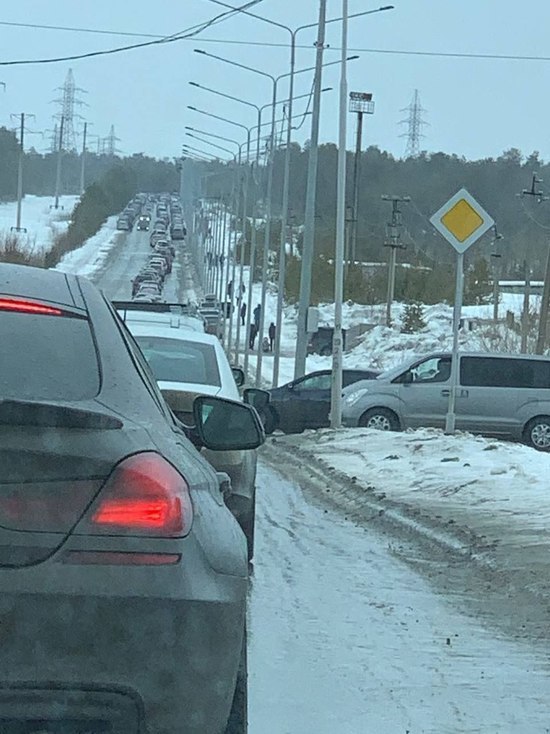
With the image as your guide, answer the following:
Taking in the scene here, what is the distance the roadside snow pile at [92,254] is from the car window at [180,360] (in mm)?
90809

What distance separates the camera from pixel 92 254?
126 metres

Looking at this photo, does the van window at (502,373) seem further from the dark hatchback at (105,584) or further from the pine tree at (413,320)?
the pine tree at (413,320)

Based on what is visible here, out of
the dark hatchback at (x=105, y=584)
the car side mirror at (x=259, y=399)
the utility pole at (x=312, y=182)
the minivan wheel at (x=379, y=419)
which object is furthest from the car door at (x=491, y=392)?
the dark hatchback at (x=105, y=584)

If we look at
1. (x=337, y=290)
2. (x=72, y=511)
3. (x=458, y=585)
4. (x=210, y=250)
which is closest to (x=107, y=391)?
(x=72, y=511)

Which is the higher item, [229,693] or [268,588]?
[229,693]

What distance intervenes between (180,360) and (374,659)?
261 cm

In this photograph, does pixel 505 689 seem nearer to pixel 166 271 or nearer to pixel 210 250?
pixel 210 250

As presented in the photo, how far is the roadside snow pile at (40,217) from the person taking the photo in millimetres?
130525

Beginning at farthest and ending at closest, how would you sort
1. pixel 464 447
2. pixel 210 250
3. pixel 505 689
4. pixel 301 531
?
pixel 210 250 → pixel 464 447 → pixel 301 531 → pixel 505 689

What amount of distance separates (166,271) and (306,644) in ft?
335

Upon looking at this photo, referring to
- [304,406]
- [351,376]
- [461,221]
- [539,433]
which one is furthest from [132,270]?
[461,221]

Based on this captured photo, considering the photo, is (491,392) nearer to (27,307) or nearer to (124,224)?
(27,307)

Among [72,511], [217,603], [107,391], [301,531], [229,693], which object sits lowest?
[301,531]

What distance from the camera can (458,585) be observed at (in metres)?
9.39
